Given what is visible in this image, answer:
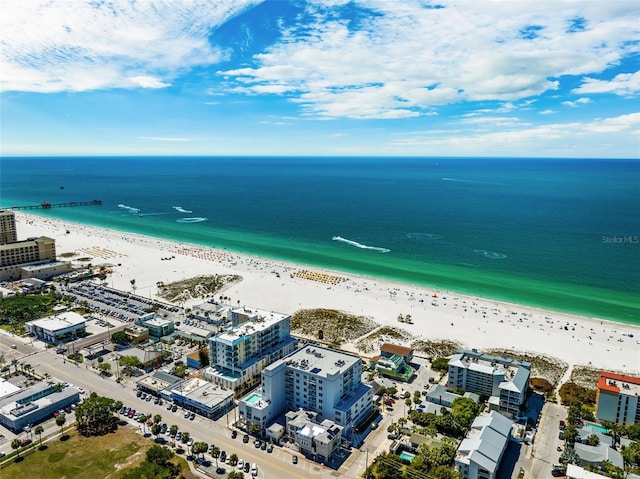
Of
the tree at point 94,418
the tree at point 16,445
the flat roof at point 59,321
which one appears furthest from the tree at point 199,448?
the flat roof at point 59,321

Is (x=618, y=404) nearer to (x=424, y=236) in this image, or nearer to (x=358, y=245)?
(x=358, y=245)

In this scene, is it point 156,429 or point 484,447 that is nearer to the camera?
point 484,447

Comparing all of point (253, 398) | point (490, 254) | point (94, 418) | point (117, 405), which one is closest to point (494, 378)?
point (253, 398)

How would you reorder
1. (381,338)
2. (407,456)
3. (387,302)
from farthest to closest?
(387,302) < (381,338) < (407,456)

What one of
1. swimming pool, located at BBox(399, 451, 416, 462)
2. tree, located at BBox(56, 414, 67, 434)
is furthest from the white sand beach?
tree, located at BBox(56, 414, 67, 434)

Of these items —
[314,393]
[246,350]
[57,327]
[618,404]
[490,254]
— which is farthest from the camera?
[490,254]

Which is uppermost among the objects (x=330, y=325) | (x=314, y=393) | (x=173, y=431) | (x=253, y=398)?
(x=314, y=393)

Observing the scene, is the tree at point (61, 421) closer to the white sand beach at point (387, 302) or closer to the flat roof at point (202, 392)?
the flat roof at point (202, 392)
